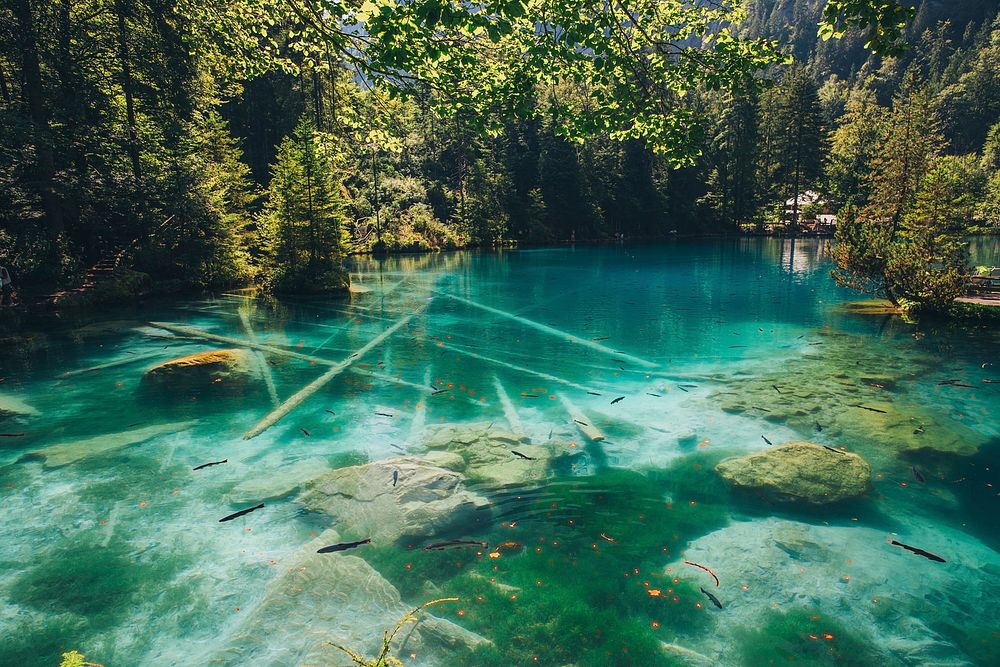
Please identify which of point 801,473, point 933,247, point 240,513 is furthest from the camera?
point 933,247

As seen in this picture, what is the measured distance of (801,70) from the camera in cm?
7456

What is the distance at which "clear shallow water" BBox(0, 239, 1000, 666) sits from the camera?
18.9 ft

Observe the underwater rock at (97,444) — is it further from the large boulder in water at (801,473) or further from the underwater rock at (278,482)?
the large boulder in water at (801,473)

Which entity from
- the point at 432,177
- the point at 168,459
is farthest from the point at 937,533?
the point at 432,177

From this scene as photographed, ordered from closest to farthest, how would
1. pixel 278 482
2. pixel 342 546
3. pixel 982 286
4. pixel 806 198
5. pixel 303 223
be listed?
pixel 342 546
pixel 278 482
pixel 982 286
pixel 303 223
pixel 806 198

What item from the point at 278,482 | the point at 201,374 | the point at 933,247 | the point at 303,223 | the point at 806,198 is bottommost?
the point at 278,482

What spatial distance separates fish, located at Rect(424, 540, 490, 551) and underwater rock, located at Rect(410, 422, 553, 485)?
1657 millimetres

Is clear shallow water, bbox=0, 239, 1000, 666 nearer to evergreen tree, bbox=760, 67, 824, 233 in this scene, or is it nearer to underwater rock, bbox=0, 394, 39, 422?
underwater rock, bbox=0, 394, 39, 422

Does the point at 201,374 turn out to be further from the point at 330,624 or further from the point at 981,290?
the point at 981,290

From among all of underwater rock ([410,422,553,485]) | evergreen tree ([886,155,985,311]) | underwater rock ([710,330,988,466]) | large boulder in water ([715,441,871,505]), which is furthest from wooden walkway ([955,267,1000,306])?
underwater rock ([410,422,553,485])

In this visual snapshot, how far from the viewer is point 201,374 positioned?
14844 millimetres

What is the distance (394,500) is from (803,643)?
216 inches

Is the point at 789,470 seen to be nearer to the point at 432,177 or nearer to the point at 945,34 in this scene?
the point at 432,177

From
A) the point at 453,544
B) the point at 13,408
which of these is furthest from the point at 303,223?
the point at 453,544
